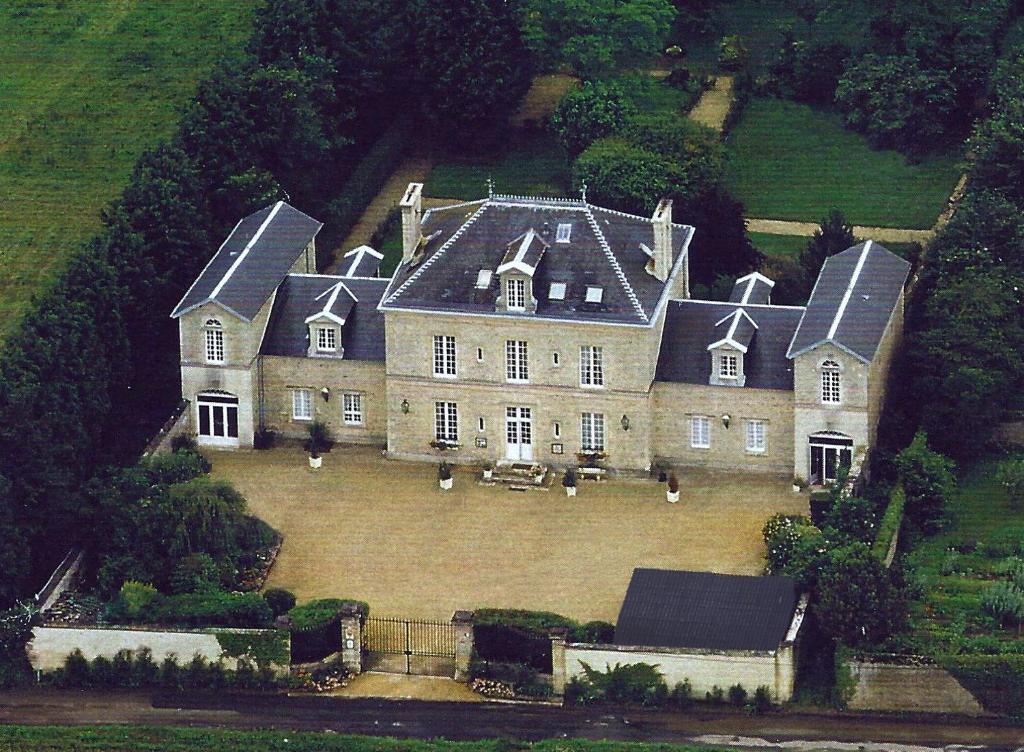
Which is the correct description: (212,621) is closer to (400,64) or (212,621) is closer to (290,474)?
(290,474)

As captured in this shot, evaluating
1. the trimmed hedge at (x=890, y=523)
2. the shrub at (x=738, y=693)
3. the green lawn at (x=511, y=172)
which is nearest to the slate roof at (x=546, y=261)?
the trimmed hedge at (x=890, y=523)

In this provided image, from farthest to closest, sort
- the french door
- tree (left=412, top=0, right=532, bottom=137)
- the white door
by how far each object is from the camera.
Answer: tree (left=412, top=0, right=532, bottom=137) < the french door < the white door

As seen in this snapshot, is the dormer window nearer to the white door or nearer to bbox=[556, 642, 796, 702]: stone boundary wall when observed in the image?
the white door

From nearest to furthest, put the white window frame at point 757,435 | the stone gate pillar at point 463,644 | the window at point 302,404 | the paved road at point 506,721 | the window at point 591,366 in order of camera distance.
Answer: the paved road at point 506,721 < the stone gate pillar at point 463,644 < the window at point 591,366 < the white window frame at point 757,435 < the window at point 302,404

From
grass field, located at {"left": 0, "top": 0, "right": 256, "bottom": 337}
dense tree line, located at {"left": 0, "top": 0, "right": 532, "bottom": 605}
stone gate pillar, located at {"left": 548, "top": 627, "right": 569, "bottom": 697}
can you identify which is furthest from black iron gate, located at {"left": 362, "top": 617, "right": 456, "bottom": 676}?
grass field, located at {"left": 0, "top": 0, "right": 256, "bottom": 337}

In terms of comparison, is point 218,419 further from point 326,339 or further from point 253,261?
point 253,261

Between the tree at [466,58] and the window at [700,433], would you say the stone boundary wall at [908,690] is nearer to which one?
the window at [700,433]

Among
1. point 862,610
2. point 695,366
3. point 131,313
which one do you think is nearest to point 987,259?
point 695,366
